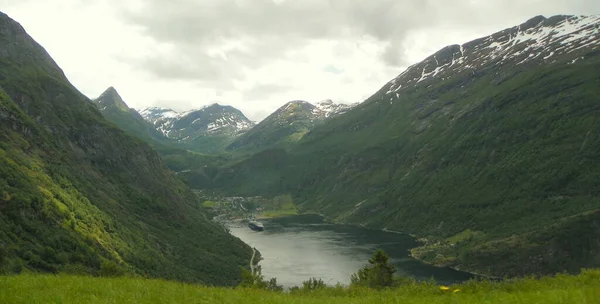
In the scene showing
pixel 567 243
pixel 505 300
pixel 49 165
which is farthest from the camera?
pixel 567 243

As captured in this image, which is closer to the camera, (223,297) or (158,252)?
(223,297)

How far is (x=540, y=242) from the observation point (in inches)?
7677

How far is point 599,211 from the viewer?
192500 millimetres

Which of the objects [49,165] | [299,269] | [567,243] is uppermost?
[49,165]

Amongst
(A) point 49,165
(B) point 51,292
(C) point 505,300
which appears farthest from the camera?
(A) point 49,165

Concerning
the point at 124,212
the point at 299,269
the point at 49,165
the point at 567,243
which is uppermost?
the point at 49,165

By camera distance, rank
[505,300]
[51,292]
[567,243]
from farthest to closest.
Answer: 1. [567,243]
2. [51,292]
3. [505,300]

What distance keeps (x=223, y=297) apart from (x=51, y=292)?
5830 millimetres

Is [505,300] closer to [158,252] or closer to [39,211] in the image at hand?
[39,211]

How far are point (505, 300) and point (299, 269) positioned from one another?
608ft

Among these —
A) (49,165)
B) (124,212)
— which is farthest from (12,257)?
(124,212)

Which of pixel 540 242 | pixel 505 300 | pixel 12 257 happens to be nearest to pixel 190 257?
pixel 12 257

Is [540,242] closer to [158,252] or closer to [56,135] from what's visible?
[158,252]

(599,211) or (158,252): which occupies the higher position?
(599,211)
